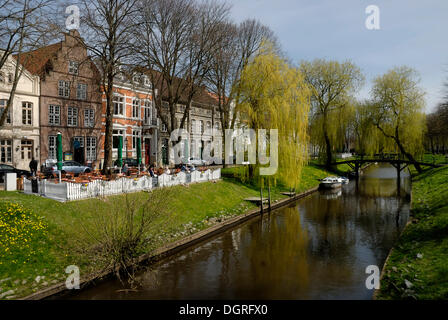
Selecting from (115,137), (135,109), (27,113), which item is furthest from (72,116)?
(135,109)

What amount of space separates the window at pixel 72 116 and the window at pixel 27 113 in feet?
10.8

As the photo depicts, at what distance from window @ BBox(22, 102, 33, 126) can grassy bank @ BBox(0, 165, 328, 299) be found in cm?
1369

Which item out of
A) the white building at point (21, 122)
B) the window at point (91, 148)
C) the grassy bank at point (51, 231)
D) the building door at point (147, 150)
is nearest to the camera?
the grassy bank at point (51, 231)

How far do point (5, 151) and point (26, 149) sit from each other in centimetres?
152

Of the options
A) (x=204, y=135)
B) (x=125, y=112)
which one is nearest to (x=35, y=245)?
(x=125, y=112)

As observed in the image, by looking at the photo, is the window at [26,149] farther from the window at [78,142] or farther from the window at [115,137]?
the window at [115,137]

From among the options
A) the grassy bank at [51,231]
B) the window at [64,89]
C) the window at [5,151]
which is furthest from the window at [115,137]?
the grassy bank at [51,231]

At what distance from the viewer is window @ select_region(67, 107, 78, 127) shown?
3027 cm

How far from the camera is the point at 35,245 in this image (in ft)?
38.2

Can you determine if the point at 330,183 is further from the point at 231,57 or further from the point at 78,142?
the point at 78,142

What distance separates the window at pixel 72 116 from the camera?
30.3 meters

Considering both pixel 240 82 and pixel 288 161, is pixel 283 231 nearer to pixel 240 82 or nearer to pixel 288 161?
pixel 288 161

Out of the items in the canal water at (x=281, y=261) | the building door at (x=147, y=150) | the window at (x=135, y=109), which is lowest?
the canal water at (x=281, y=261)

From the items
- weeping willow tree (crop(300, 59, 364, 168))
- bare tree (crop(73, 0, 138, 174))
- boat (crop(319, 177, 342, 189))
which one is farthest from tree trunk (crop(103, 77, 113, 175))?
weeping willow tree (crop(300, 59, 364, 168))
